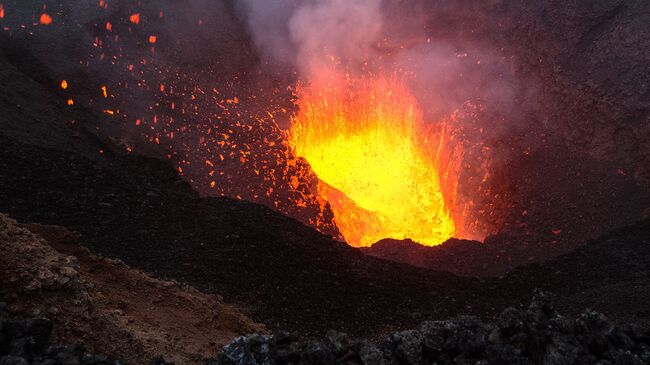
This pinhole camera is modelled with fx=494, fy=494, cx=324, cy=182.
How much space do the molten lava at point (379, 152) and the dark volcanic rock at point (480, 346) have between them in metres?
7.79

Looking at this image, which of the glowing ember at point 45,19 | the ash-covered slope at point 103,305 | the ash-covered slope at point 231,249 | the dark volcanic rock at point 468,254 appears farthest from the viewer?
the glowing ember at point 45,19

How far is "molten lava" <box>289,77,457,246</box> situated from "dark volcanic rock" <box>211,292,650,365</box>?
25.6 ft

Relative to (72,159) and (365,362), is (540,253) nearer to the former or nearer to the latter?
(365,362)

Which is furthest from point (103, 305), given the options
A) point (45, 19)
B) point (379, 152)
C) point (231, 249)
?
point (379, 152)

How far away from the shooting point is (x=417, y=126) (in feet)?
41.8

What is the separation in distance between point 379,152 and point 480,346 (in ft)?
33.5

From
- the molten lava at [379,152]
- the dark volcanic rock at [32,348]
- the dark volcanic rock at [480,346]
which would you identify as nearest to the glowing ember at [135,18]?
the molten lava at [379,152]

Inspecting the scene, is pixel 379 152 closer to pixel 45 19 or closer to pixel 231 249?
pixel 231 249

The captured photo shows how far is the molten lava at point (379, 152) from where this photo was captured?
39.9 feet

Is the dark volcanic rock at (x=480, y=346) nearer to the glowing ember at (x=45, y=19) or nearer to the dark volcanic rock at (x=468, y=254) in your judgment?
the dark volcanic rock at (x=468, y=254)

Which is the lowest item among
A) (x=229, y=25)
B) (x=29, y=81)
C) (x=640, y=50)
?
(x=29, y=81)

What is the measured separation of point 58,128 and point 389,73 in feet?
26.5

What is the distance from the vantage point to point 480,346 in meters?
3.55

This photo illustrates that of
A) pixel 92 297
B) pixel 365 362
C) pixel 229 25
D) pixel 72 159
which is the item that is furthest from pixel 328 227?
pixel 229 25
